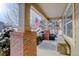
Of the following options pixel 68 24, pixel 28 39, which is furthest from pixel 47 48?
pixel 68 24

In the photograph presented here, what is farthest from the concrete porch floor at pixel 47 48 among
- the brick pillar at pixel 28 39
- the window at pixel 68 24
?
the window at pixel 68 24

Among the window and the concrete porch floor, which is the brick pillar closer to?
the concrete porch floor

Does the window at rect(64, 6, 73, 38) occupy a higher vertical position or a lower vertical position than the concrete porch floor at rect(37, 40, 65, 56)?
higher

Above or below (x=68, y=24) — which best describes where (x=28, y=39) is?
below

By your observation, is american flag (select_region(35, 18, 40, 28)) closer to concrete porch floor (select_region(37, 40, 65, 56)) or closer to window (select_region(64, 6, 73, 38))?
concrete porch floor (select_region(37, 40, 65, 56))

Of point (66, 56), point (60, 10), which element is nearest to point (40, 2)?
point (60, 10)

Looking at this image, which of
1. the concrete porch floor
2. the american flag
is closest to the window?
the concrete porch floor

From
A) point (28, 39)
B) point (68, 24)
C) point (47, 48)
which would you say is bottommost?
point (47, 48)

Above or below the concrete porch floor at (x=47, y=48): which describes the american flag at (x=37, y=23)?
above

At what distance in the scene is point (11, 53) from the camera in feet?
7.56

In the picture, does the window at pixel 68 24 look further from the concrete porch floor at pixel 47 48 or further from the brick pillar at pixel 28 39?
the brick pillar at pixel 28 39

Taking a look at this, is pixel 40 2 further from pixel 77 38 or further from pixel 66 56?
pixel 66 56

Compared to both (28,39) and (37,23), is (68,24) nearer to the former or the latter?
(37,23)

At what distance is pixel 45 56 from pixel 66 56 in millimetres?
321
